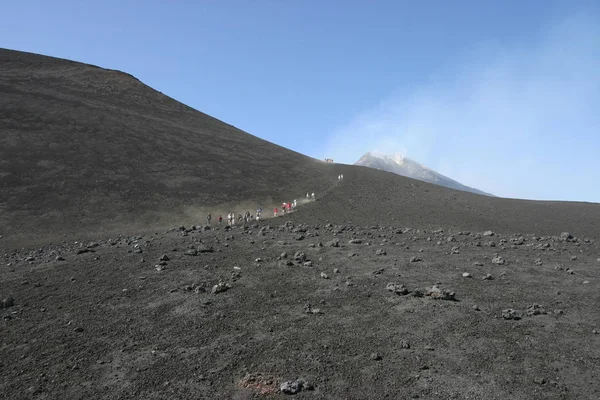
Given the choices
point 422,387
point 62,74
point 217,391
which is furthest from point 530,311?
point 62,74

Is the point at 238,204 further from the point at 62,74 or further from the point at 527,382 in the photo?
the point at 62,74

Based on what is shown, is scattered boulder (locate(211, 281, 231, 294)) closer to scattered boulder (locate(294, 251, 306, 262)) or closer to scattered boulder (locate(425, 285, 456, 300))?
scattered boulder (locate(294, 251, 306, 262))

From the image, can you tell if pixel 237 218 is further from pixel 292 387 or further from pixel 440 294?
pixel 292 387

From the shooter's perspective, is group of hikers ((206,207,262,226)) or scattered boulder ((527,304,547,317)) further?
group of hikers ((206,207,262,226))

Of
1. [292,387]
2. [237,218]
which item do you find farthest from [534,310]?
Result: [237,218]

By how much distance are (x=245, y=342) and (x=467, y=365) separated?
563 centimetres

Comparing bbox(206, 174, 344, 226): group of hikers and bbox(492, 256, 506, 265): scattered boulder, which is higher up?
bbox(492, 256, 506, 265): scattered boulder

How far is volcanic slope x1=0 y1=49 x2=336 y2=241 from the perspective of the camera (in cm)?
3334

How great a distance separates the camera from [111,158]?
4294cm

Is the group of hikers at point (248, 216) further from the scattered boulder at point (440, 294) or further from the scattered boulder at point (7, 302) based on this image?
the scattered boulder at point (440, 294)

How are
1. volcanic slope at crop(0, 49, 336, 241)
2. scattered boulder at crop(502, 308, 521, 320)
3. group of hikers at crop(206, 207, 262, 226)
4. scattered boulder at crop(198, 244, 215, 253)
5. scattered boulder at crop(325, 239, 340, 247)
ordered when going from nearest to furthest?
scattered boulder at crop(502, 308, 521, 320) → scattered boulder at crop(198, 244, 215, 253) → scattered boulder at crop(325, 239, 340, 247) → group of hikers at crop(206, 207, 262, 226) → volcanic slope at crop(0, 49, 336, 241)

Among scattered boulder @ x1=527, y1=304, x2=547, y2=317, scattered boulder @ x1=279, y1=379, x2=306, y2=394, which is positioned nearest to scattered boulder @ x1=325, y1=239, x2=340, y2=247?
scattered boulder @ x1=527, y1=304, x2=547, y2=317

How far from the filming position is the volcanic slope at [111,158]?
3334cm

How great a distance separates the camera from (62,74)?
214ft
